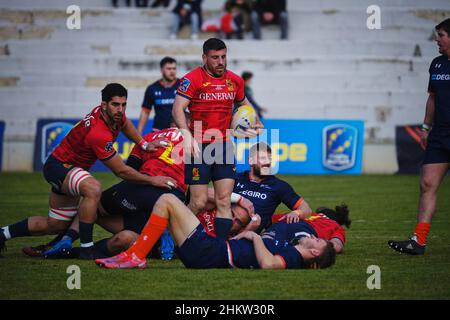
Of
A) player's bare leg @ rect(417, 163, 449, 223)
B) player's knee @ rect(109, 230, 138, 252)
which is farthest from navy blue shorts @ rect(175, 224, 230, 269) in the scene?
player's bare leg @ rect(417, 163, 449, 223)

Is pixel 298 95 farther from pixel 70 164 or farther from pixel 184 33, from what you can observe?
pixel 70 164

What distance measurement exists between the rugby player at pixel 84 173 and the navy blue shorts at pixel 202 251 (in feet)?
4.22

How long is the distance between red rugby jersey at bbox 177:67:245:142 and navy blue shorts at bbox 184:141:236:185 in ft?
0.40

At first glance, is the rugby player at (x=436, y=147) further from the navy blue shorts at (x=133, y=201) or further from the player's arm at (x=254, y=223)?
the navy blue shorts at (x=133, y=201)

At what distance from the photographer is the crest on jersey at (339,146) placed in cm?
2105

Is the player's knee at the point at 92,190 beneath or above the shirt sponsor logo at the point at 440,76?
beneath

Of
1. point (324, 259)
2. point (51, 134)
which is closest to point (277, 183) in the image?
point (324, 259)

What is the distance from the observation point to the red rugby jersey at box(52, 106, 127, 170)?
895 centimetres

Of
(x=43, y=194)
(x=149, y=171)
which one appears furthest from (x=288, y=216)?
(x=43, y=194)

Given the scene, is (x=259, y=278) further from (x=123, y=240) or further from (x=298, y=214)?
(x=298, y=214)

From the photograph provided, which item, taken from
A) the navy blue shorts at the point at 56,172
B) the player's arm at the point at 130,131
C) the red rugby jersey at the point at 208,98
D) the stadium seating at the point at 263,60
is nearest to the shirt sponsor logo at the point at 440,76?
the red rugby jersey at the point at 208,98

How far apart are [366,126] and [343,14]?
4.37 m

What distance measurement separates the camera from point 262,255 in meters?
8.03

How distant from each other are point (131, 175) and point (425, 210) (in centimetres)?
311
